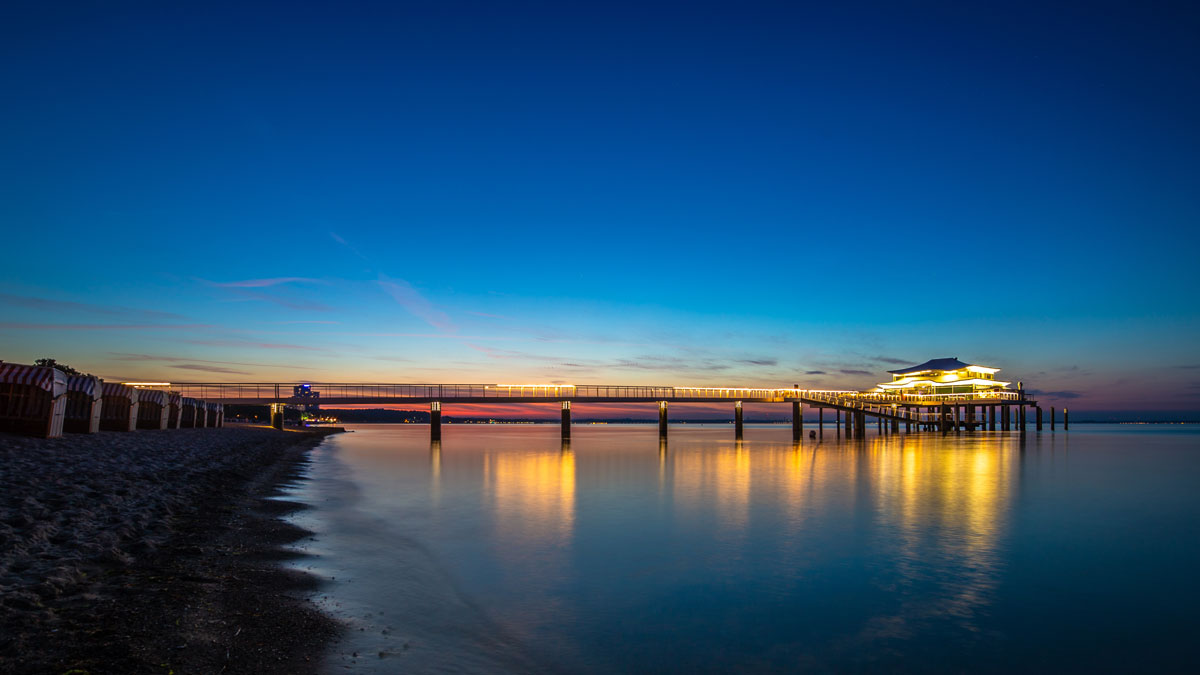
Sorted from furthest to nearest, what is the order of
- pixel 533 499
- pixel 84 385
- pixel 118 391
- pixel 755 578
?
pixel 118 391
pixel 84 385
pixel 533 499
pixel 755 578

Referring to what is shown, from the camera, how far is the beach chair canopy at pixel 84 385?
97.7ft

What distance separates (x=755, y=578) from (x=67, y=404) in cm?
3089

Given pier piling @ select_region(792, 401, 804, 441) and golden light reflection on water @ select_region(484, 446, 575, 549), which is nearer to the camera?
golden light reflection on water @ select_region(484, 446, 575, 549)

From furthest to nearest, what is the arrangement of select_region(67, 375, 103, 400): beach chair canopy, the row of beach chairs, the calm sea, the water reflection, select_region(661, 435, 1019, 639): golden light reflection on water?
select_region(67, 375, 103, 400): beach chair canopy, the row of beach chairs, select_region(661, 435, 1019, 639): golden light reflection on water, the water reflection, the calm sea

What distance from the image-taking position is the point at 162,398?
4450cm

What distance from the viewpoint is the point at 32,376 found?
2511cm

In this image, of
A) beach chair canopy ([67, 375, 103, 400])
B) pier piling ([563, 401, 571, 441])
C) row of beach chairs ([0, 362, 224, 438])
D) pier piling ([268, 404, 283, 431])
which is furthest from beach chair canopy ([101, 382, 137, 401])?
pier piling ([268, 404, 283, 431])

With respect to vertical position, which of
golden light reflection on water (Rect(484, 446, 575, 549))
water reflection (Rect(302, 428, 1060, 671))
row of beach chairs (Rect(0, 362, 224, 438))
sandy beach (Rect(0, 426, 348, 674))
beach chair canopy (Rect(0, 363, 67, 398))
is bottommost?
golden light reflection on water (Rect(484, 446, 575, 549))

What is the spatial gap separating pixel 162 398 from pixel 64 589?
139 ft

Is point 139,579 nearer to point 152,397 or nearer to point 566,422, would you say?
point 152,397

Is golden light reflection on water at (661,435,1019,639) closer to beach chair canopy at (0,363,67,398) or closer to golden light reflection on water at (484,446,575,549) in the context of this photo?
golden light reflection on water at (484,446,575,549)

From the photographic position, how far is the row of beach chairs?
2481 cm

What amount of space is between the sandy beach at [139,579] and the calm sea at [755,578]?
2.82 ft

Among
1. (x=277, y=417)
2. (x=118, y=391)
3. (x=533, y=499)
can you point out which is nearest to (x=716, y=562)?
(x=533, y=499)
